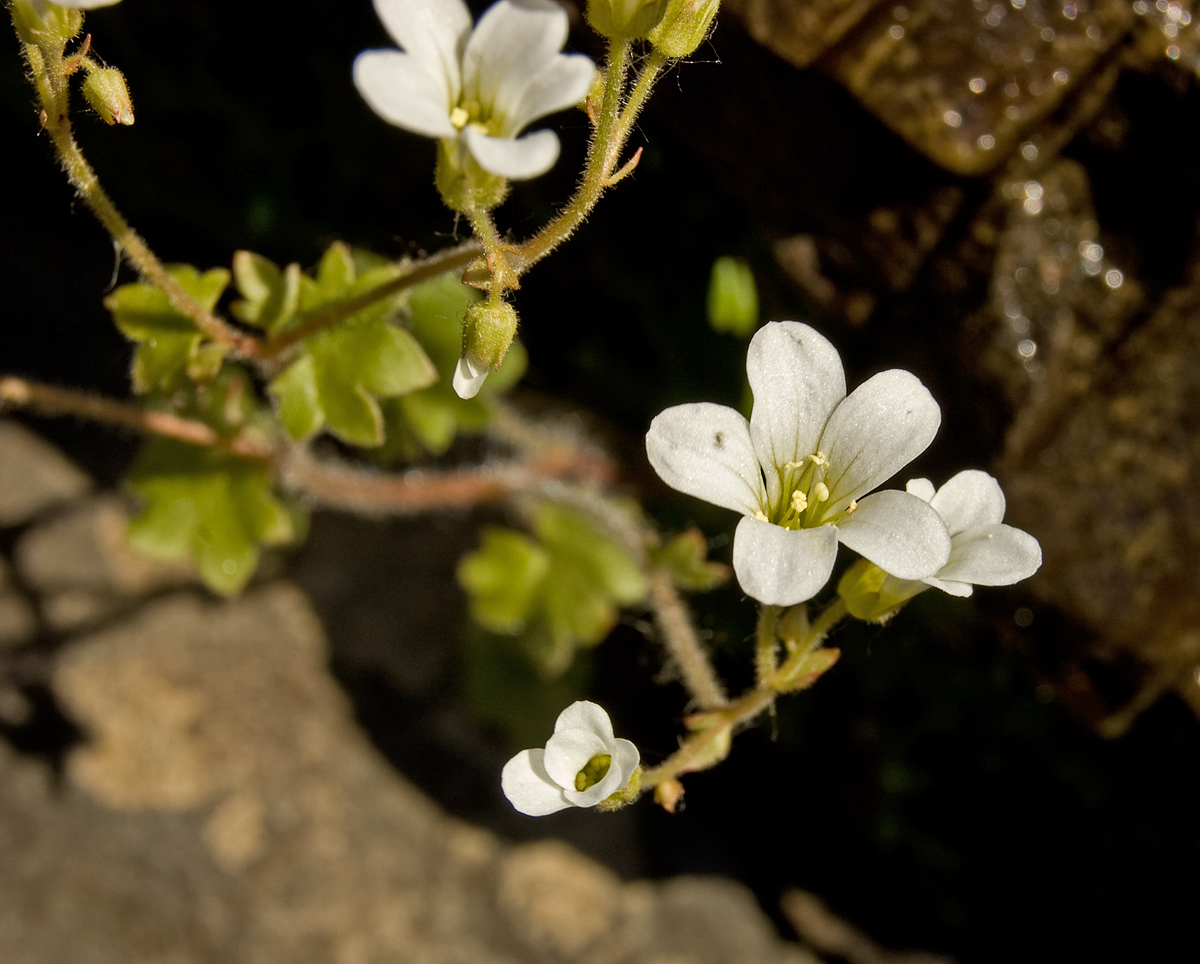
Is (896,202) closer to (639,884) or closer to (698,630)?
(698,630)

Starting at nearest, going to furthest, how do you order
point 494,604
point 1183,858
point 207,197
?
point 1183,858
point 494,604
point 207,197

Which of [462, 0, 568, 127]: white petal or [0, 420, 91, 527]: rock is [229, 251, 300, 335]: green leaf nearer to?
[462, 0, 568, 127]: white petal

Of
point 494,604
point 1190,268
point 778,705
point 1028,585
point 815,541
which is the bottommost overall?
point 494,604

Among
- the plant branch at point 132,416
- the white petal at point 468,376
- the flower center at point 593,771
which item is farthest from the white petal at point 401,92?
the plant branch at point 132,416

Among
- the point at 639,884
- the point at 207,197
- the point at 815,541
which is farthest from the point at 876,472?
the point at 207,197

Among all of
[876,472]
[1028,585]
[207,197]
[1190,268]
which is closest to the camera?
[876,472]

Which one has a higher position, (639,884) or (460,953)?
(639,884)

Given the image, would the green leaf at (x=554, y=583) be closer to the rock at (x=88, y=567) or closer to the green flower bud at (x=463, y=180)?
the rock at (x=88, y=567)
